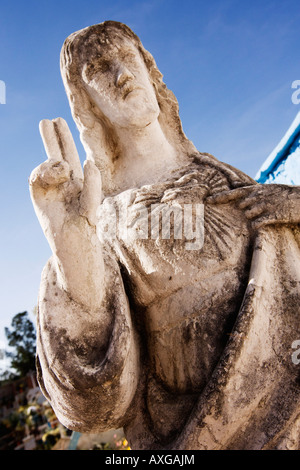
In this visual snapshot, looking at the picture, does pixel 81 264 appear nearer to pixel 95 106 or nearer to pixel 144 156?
pixel 144 156

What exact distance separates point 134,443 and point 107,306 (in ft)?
2.50

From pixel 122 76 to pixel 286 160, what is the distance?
3911 mm

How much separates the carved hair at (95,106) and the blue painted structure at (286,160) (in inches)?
115

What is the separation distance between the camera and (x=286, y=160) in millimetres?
5520

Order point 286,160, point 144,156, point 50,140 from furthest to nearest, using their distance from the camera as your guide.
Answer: point 286,160
point 144,156
point 50,140

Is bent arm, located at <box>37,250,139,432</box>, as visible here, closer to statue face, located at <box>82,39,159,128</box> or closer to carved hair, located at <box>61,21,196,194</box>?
carved hair, located at <box>61,21,196,194</box>

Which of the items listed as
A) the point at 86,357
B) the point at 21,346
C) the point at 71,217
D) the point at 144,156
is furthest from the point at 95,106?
the point at 21,346

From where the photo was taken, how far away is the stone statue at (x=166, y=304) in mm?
1646

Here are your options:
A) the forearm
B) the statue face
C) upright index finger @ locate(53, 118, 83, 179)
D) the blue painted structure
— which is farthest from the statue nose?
the blue painted structure

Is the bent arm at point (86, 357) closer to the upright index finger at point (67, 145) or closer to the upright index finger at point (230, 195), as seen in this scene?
the upright index finger at point (67, 145)

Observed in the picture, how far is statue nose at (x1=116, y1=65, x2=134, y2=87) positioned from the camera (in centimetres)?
235

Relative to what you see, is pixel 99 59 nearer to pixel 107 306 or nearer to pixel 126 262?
pixel 126 262

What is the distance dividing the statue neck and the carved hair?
115mm

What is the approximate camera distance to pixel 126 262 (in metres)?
2.16
